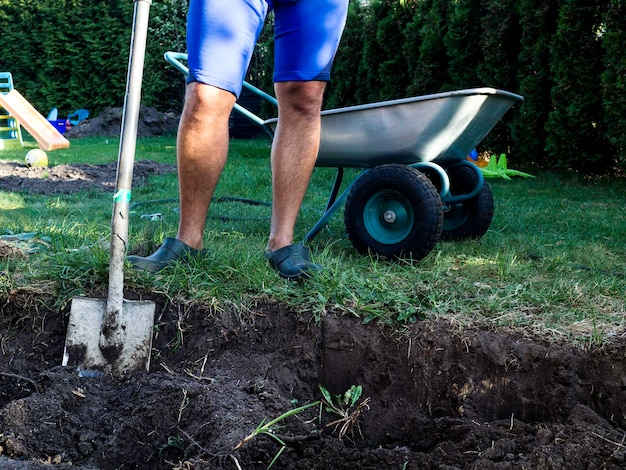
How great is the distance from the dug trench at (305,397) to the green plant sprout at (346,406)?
0.04ft

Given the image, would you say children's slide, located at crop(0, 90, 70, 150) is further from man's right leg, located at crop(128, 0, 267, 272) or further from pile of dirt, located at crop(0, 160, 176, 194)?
man's right leg, located at crop(128, 0, 267, 272)

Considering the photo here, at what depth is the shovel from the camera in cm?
205

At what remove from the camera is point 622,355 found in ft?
6.54

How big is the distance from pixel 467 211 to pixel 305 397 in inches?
65.0

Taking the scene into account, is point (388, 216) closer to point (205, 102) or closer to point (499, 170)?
point (205, 102)

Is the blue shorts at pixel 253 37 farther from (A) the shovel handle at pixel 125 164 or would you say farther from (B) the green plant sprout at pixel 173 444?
(B) the green plant sprout at pixel 173 444

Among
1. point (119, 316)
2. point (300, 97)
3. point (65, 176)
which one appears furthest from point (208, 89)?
point (65, 176)

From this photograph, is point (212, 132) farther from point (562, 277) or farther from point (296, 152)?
point (562, 277)

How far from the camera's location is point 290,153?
2600 mm

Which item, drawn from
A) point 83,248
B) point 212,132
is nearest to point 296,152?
point 212,132

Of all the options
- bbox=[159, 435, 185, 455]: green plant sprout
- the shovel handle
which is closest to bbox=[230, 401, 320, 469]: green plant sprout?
bbox=[159, 435, 185, 455]: green plant sprout

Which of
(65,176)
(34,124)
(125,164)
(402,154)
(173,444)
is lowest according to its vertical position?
(173,444)

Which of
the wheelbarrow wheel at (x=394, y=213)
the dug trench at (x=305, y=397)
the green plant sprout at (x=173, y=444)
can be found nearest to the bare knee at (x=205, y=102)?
the dug trench at (x=305, y=397)

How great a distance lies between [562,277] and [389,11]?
5580 mm
